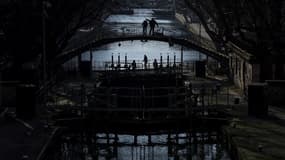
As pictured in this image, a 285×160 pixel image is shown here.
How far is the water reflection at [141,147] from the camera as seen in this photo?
130ft

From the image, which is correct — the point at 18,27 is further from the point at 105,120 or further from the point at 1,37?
the point at 105,120

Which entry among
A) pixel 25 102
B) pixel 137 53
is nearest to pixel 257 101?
pixel 25 102

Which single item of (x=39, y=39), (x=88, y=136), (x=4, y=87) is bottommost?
(x=88, y=136)

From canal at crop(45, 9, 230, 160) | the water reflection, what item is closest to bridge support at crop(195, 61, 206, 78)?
canal at crop(45, 9, 230, 160)

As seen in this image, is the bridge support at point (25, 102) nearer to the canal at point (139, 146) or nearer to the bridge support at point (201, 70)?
the canal at point (139, 146)

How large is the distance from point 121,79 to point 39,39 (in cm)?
1028

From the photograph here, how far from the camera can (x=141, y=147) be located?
42438mm

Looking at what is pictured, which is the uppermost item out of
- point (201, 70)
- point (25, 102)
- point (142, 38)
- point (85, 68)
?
point (142, 38)

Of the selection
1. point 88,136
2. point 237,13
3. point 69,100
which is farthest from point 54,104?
point 237,13

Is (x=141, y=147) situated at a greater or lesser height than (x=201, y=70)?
lesser

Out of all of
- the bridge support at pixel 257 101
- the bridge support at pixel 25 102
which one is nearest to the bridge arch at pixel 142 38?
the bridge support at pixel 25 102

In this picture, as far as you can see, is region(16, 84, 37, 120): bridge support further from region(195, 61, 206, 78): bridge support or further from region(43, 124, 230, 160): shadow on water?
region(195, 61, 206, 78): bridge support

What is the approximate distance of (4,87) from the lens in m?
49.4

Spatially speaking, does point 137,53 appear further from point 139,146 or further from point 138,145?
point 139,146
